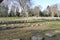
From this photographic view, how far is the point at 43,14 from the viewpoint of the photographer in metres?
2.96

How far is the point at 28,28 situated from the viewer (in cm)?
290

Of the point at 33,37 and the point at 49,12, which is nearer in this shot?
the point at 33,37

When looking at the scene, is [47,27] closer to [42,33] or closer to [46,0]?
[42,33]

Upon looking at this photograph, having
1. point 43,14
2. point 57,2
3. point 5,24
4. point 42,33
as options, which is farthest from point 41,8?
point 5,24

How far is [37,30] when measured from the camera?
9.39 ft

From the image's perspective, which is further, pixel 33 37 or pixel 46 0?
pixel 46 0

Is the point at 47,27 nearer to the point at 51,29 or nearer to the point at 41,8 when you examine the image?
the point at 51,29

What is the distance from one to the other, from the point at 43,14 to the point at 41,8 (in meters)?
0.15

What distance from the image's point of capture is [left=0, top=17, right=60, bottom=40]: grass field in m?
2.81

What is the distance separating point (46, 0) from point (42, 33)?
0.79m

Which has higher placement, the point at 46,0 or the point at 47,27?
the point at 46,0

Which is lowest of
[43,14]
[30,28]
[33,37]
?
[33,37]

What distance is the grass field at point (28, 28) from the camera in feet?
9.21

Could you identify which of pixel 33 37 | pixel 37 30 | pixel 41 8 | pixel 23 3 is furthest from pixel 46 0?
pixel 33 37
